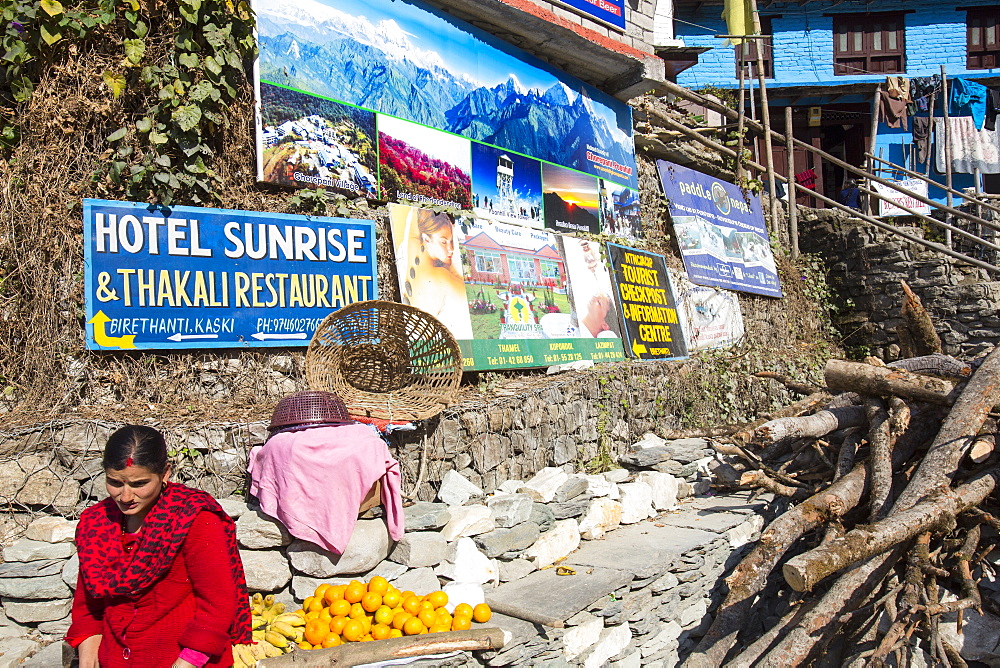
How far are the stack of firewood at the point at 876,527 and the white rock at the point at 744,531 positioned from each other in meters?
0.59

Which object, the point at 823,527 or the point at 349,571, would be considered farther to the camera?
the point at 823,527

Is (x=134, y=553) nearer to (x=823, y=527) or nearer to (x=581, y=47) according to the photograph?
(x=823, y=527)

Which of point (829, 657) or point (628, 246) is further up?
point (628, 246)

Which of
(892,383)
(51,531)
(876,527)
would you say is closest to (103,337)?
(51,531)

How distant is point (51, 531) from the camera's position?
4.06 m

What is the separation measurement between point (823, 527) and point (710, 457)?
7.83 feet

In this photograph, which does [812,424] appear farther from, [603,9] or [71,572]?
[603,9]

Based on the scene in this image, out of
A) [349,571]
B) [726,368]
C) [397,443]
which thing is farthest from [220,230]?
[726,368]

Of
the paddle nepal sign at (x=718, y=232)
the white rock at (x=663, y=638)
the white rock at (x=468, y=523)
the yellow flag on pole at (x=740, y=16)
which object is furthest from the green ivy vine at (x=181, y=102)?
the yellow flag on pole at (x=740, y=16)

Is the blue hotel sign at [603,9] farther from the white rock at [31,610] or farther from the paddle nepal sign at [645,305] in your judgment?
the white rock at [31,610]

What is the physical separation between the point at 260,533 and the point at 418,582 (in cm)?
99

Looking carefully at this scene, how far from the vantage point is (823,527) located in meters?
4.62

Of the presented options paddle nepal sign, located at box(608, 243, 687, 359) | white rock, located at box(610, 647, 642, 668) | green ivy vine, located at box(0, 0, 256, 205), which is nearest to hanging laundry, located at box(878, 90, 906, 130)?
paddle nepal sign, located at box(608, 243, 687, 359)

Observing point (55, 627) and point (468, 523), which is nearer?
point (55, 627)
